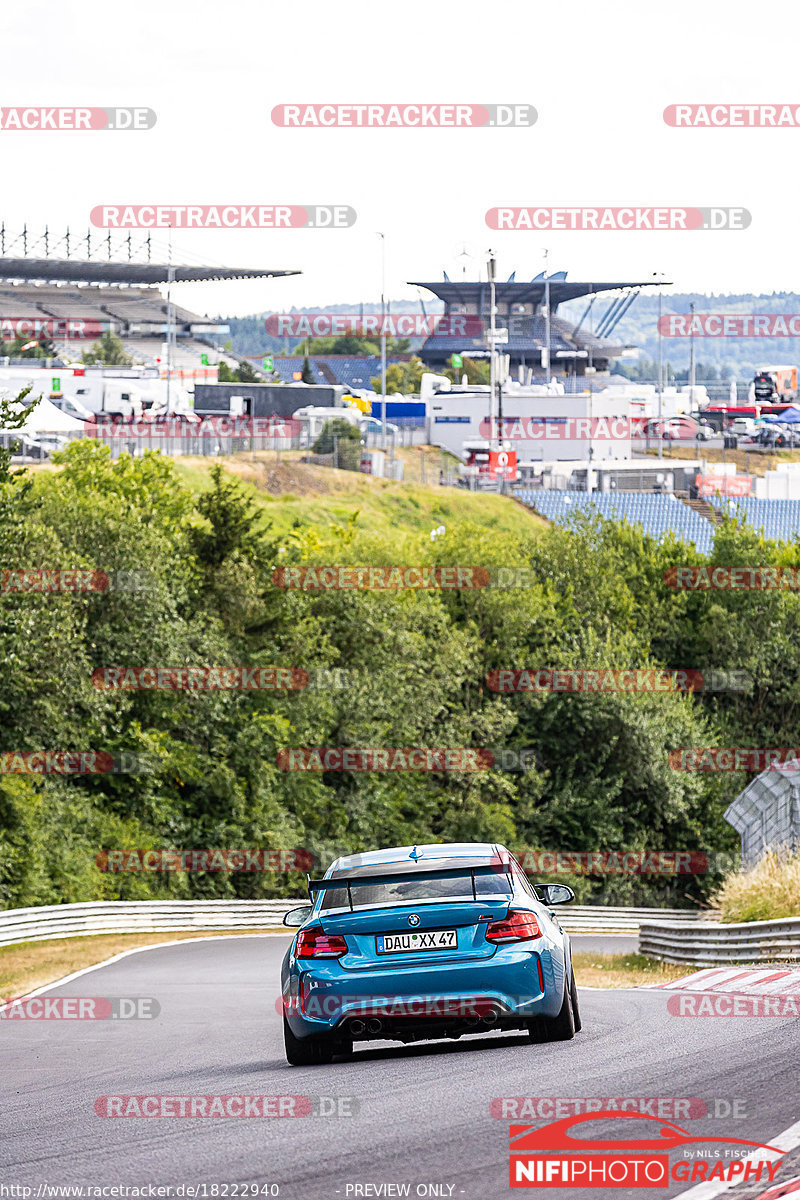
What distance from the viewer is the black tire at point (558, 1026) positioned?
9.20 meters

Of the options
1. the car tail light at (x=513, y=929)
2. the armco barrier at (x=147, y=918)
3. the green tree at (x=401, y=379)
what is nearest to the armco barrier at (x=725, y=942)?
the armco barrier at (x=147, y=918)

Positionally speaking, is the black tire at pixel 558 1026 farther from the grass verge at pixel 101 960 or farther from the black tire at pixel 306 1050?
the grass verge at pixel 101 960

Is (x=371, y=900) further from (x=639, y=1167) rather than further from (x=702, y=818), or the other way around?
→ (x=702, y=818)

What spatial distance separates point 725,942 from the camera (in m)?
17.6

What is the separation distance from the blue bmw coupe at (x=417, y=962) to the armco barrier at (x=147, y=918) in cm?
1747

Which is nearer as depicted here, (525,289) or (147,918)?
(147,918)

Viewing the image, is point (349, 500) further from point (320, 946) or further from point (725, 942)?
point (320, 946)

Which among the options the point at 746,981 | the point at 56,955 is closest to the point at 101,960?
the point at 56,955

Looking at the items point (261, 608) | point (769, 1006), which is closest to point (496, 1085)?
point (769, 1006)

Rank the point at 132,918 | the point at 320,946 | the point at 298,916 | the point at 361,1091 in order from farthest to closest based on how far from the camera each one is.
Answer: the point at 132,918
the point at 298,916
the point at 320,946
the point at 361,1091

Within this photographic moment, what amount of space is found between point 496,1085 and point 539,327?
628 ft

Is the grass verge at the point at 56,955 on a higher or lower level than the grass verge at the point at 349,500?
lower

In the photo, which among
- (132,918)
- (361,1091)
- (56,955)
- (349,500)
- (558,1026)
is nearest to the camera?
(361,1091)

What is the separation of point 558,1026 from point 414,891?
1.28 m
